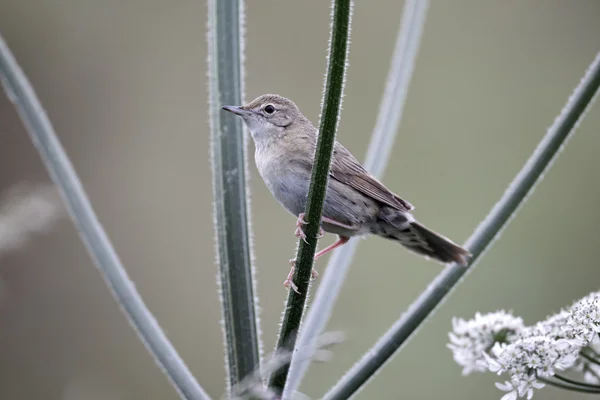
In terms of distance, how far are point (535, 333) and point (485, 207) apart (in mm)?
5217

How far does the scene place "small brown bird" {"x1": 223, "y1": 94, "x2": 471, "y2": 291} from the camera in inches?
139

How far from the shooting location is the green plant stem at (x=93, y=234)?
2170 millimetres

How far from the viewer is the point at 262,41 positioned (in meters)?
8.30

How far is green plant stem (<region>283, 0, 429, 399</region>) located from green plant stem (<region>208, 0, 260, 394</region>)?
0.17m

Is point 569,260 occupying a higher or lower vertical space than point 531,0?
lower

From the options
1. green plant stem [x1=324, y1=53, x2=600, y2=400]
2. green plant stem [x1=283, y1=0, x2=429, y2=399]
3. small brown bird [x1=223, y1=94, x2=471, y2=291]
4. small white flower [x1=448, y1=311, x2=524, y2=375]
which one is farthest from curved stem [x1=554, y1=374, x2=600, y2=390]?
small brown bird [x1=223, y1=94, x2=471, y2=291]

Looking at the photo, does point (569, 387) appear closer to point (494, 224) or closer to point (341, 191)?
point (494, 224)

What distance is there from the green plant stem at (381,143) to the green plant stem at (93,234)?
347 mm

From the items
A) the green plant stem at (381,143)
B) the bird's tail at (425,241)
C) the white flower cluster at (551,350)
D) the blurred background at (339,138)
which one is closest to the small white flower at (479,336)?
the white flower cluster at (551,350)

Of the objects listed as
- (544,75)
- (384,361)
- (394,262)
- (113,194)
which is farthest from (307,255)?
(544,75)

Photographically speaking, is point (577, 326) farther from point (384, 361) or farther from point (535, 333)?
point (384, 361)

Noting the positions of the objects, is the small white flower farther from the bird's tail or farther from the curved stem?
the bird's tail

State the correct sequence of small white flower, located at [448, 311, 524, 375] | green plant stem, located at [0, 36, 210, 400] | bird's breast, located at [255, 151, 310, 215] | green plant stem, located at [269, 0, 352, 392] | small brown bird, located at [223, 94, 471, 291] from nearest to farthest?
green plant stem, located at [269, 0, 352, 392]
green plant stem, located at [0, 36, 210, 400]
small white flower, located at [448, 311, 524, 375]
bird's breast, located at [255, 151, 310, 215]
small brown bird, located at [223, 94, 471, 291]

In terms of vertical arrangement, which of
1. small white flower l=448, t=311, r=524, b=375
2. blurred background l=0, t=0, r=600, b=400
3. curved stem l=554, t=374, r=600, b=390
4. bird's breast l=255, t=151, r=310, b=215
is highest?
curved stem l=554, t=374, r=600, b=390
